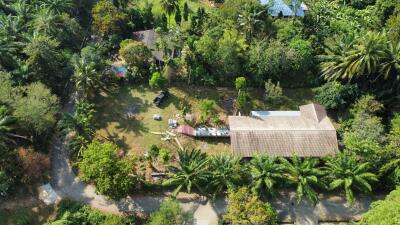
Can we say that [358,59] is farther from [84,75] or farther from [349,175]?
[84,75]

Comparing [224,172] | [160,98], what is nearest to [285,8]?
[160,98]

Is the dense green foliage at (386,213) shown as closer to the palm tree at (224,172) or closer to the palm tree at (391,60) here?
the palm tree at (224,172)

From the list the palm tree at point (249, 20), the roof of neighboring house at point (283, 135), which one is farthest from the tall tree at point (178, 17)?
the roof of neighboring house at point (283, 135)

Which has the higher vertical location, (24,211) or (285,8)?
(285,8)

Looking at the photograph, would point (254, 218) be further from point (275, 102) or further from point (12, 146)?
point (12, 146)

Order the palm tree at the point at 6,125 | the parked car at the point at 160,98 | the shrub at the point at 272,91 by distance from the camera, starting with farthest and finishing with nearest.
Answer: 1. the parked car at the point at 160,98
2. the shrub at the point at 272,91
3. the palm tree at the point at 6,125

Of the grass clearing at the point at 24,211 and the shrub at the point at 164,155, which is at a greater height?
the shrub at the point at 164,155

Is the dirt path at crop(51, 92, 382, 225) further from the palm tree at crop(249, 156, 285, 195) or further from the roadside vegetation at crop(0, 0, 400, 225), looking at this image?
the palm tree at crop(249, 156, 285, 195)
